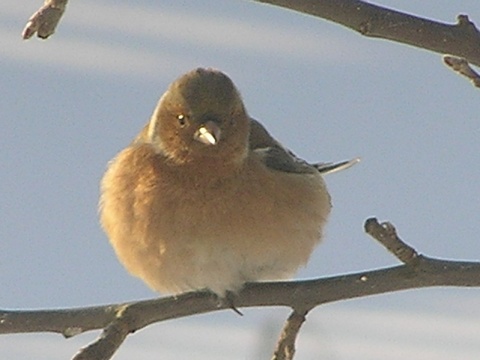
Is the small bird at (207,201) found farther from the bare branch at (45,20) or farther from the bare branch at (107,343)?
the bare branch at (45,20)

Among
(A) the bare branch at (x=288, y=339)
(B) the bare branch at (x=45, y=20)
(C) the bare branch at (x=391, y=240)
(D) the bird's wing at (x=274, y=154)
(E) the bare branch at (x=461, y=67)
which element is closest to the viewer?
(B) the bare branch at (x=45, y=20)

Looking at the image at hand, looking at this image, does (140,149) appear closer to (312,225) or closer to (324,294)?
(312,225)

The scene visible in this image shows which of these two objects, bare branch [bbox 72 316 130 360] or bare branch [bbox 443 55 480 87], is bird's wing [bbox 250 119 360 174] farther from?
bare branch [bbox 72 316 130 360]

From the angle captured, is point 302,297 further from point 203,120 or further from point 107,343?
point 203,120

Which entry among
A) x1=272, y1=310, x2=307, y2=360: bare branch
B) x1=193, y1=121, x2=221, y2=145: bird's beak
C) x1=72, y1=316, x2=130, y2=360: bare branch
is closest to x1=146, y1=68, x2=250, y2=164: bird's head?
x1=193, y1=121, x2=221, y2=145: bird's beak

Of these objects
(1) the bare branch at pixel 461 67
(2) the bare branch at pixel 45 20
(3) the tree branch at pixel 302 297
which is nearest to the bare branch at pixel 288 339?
(3) the tree branch at pixel 302 297
